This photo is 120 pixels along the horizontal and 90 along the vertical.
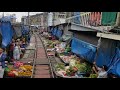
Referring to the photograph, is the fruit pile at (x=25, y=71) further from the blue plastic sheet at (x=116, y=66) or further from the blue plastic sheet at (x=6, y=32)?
the blue plastic sheet at (x=116, y=66)

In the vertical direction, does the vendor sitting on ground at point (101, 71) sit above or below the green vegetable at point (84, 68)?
above

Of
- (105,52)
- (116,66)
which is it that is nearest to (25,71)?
(105,52)

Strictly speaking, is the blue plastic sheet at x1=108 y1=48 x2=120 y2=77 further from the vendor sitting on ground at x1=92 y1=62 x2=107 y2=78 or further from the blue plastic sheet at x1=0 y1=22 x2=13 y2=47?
the blue plastic sheet at x1=0 y1=22 x2=13 y2=47

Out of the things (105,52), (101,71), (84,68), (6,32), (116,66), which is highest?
(6,32)

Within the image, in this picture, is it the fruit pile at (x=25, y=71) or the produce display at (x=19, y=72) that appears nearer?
the produce display at (x=19, y=72)

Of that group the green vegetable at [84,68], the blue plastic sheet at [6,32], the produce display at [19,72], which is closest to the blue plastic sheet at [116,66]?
the green vegetable at [84,68]

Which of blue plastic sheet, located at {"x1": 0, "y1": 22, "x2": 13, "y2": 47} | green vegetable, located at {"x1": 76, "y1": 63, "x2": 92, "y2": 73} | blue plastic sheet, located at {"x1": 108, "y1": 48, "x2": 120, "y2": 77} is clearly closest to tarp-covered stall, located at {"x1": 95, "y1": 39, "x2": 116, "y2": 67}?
blue plastic sheet, located at {"x1": 108, "y1": 48, "x2": 120, "y2": 77}

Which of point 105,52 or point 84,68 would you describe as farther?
point 84,68

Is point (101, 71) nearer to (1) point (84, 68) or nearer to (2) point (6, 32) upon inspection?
(1) point (84, 68)

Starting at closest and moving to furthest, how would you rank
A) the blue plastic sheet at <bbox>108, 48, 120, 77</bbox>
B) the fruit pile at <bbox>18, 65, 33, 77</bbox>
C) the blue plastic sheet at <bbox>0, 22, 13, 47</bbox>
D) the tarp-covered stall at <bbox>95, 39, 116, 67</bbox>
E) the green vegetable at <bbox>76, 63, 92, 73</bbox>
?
1. the blue plastic sheet at <bbox>108, 48, 120, 77</bbox>
2. the tarp-covered stall at <bbox>95, 39, 116, 67</bbox>
3. the fruit pile at <bbox>18, 65, 33, 77</bbox>
4. the green vegetable at <bbox>76, 63, 92, 73</bbox>
5. the blue plastic sheet at <bbox>0, 22, 13, 47</bbox>
